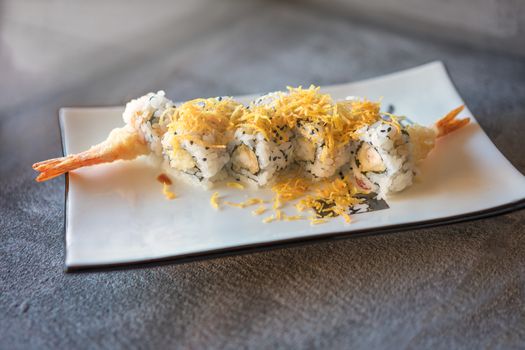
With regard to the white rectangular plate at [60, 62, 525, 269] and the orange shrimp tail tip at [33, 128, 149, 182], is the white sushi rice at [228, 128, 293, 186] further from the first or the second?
the orange shrimp tail tip at [33, 128, 149, 182]

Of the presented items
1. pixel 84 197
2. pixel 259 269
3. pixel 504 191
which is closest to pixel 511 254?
pixel 504 191

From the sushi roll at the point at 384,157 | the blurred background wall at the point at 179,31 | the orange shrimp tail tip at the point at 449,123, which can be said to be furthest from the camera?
the blurred background wall at the point at 179,31

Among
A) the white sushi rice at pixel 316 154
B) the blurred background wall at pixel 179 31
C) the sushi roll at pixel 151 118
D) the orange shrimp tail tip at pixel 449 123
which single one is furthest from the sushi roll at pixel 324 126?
the blurred background wall at pixel 179 31

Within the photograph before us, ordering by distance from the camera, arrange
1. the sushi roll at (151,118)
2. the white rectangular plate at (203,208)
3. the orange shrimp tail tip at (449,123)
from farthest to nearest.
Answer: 1. the orange shrimp tail tip at (449,123)
2. the sushi roll at (151,118)
3. the white rectangular plate at (203,208)

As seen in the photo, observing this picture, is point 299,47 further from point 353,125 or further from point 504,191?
point 504,191

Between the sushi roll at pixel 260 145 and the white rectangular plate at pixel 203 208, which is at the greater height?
the sushi roll at pixel 260 145

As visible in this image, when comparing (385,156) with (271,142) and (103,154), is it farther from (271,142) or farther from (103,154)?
(103,154)

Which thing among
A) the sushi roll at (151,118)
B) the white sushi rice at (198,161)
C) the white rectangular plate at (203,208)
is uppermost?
the sushi roll at (151,118)

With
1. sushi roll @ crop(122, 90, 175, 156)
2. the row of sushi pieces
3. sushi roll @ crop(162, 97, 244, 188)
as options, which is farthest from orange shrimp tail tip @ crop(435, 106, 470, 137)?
sushi roll @ crop(122, 90, 175, 156)

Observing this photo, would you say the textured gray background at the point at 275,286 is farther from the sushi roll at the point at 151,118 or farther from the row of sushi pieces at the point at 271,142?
the sushi roll at the point at 151,118
